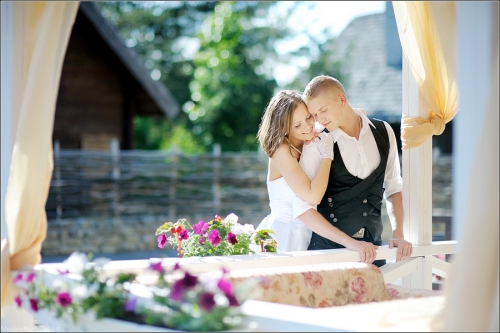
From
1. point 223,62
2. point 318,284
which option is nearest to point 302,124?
point 318,284

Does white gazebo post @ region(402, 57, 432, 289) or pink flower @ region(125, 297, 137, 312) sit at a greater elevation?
white gazebo post @ region(402, 57, 432, 289)

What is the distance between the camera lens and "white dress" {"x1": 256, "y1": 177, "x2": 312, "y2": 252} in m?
3.98

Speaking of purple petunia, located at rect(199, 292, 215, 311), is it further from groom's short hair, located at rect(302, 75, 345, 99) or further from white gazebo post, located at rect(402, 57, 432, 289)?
white gazebo post, located at rect(402, 57, 432, 289)

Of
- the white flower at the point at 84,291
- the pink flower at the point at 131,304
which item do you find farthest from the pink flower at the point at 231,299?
the white flower at the point at 84,291

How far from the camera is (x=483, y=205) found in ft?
7.39

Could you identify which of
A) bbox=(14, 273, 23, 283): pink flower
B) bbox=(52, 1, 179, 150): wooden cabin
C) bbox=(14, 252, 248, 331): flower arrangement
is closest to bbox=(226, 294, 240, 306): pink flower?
bbox=(14, 252, 248, 331): flower arrangement

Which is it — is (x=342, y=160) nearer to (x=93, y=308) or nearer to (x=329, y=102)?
(x=329, y=102)

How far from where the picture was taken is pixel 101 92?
43.0 ft

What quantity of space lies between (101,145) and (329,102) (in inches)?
408

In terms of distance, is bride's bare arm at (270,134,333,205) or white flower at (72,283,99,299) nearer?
white flower at (72,283,99,299)

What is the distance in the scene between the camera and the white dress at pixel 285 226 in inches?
157

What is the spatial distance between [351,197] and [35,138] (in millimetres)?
1931

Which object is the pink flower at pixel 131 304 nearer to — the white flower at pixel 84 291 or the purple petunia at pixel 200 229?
the white flower at pixel 84 291

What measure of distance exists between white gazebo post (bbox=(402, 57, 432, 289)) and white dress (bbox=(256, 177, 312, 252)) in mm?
609
